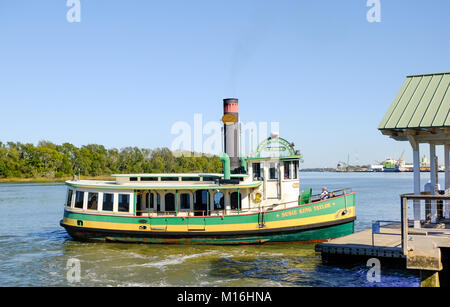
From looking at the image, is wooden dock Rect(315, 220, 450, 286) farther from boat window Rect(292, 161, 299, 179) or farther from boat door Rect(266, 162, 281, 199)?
boat door Rect(266, 162, 281, 199)

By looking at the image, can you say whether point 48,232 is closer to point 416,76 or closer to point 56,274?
point 56,274

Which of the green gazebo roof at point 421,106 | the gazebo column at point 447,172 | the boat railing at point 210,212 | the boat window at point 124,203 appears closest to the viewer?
the green gazebo roof at point 421,106

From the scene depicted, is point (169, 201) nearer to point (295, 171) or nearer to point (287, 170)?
point (287, 170)

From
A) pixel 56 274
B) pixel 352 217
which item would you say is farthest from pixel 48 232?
pixel 352 217

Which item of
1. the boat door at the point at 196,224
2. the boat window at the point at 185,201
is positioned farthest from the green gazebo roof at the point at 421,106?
the boat window at the point at 185,201

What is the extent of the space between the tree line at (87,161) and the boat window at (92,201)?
83.1 m

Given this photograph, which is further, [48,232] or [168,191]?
[48,232]

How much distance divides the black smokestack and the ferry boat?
8.99 ft

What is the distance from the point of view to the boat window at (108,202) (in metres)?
23.1

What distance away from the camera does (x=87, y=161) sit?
112062 millimetres

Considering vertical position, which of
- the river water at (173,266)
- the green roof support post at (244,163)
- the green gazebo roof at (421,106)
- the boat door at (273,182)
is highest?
the green gazebo roof at (421,106)

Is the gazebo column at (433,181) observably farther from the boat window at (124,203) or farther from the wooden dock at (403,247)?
the boat window at (124,203)

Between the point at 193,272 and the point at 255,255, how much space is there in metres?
3.76
